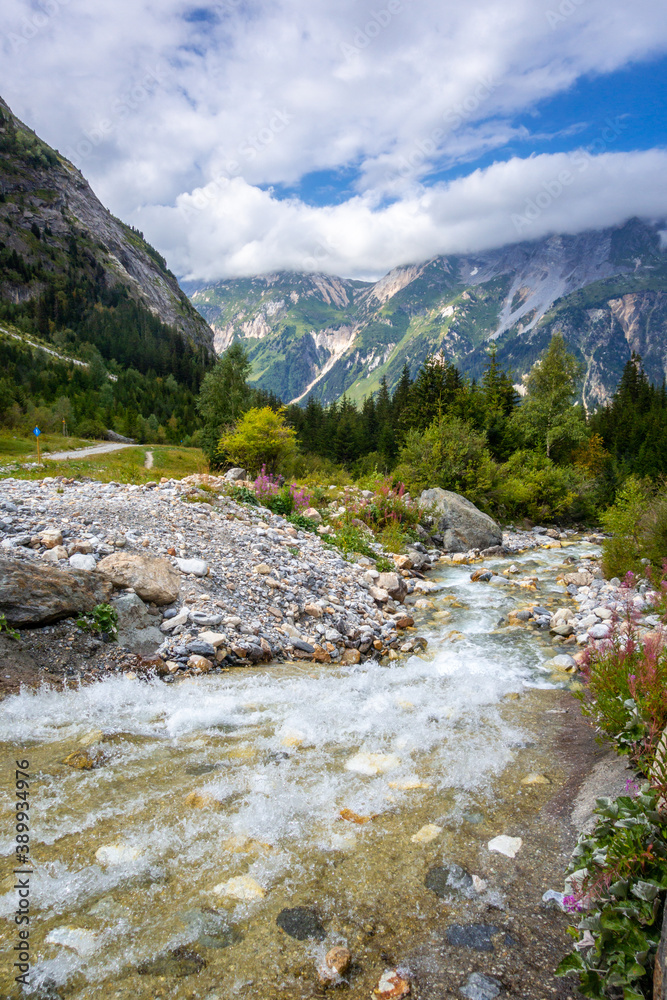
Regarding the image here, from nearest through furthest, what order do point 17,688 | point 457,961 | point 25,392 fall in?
point 457,961, point 17,688, point 25,392

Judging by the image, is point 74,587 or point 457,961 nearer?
point 457,961

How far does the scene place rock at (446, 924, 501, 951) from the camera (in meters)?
2.77

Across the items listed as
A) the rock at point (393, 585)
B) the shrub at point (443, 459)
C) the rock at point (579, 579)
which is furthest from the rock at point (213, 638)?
the shrub at point (443, 459)

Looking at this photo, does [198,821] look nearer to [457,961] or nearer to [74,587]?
[457,961]

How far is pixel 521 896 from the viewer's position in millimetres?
3129

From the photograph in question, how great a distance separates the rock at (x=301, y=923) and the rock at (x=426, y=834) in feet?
3.48

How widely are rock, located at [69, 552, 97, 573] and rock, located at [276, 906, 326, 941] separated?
5968mm

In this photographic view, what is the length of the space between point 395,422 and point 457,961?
64798 millimetres

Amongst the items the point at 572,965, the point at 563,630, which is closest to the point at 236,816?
the point at 572,965

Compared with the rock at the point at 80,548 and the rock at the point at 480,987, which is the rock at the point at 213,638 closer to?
the rock at the point at 80,548

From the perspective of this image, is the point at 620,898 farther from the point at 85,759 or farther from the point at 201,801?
the point at 85,759

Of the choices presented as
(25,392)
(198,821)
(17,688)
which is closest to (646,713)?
(198,821)

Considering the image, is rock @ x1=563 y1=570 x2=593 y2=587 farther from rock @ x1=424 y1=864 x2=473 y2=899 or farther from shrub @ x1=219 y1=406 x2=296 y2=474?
shrub @ x1=219 y1=406 x2=296 y2=474

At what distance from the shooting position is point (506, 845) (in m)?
3.61
